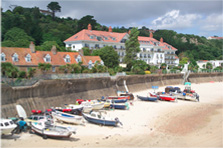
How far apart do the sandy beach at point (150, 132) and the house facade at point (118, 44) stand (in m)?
34.3

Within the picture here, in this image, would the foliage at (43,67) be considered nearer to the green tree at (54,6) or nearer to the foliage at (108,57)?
the foliage at (108,57)

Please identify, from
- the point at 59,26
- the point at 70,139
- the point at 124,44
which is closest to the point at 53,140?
the point at 70,139

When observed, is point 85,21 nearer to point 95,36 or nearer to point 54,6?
point 95,36

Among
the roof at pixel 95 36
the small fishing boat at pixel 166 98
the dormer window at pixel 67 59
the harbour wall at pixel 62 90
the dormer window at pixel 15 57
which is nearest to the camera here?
the harbour wall at pixel 62 90

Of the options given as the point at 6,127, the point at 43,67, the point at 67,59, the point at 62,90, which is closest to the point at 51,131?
the point at 6,127

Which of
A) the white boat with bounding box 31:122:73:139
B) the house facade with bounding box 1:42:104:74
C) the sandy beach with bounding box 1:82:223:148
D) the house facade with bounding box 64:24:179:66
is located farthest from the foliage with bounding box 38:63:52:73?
the house facade with bounding box 64:24:179:66

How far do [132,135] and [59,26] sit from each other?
3054 inches

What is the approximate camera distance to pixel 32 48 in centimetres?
4062

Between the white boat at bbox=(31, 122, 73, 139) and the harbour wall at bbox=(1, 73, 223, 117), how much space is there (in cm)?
511

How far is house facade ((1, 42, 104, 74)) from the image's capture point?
36750mm

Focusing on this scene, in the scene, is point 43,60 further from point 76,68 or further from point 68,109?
point 68,109

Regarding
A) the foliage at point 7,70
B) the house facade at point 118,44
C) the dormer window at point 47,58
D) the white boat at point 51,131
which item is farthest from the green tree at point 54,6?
the white boat at point 51,131

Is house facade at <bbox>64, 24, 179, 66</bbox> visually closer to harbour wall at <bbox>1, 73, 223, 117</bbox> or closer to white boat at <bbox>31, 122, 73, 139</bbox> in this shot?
harbour wall at <bbox>1, 73, 223, 117</bbox>

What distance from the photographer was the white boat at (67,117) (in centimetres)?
2538
